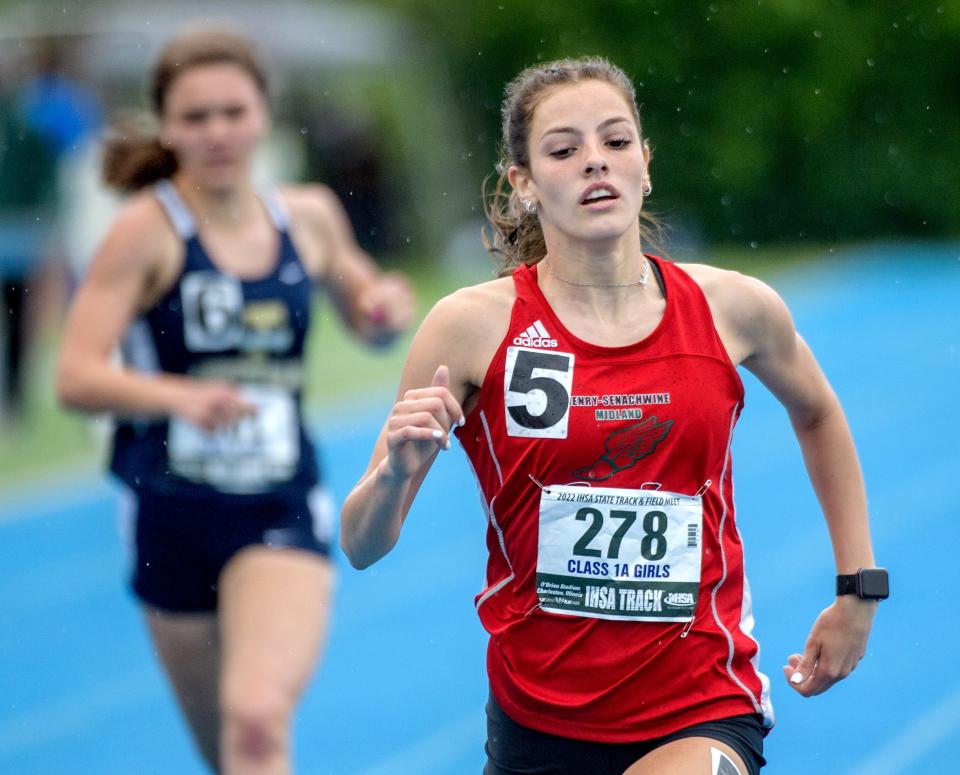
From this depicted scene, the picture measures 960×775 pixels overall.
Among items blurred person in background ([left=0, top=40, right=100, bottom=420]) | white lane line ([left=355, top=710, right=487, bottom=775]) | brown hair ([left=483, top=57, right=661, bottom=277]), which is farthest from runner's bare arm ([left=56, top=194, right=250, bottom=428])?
blurred person in background ([left=0, top=40, right=100, bottom=420])

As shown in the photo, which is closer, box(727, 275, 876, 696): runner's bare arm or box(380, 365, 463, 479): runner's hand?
box(380, 365, 463, 479): runner's hand

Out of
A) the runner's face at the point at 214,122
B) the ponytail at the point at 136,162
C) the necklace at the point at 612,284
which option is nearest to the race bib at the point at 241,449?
the runner's face at the point at 214,122

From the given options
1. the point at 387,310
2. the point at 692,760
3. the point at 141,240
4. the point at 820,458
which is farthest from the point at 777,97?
the point at 692,760

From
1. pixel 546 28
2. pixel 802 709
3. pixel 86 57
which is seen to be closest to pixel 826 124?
pixel 546 28

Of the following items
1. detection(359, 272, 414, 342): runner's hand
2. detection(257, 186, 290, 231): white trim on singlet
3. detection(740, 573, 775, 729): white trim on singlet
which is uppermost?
detection(257, 186, 290, 231): white trim on singlet

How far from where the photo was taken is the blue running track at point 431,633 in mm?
5578

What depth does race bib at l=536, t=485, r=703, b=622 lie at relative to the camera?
2826 mm

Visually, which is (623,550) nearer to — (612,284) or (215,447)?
(612,284)

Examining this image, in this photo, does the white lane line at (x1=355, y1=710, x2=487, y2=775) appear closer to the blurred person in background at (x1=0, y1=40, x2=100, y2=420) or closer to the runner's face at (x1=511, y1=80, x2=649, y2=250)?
the runner's face at (x1=511, y1=80, x2=649, y2=250)

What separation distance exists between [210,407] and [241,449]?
281 millimetres

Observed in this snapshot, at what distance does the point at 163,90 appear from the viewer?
4398 mm

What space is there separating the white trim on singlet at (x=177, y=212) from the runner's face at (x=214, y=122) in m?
0.09

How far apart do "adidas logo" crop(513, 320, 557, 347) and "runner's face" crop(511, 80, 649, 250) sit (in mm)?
199

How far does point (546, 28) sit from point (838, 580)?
90.2 feet
